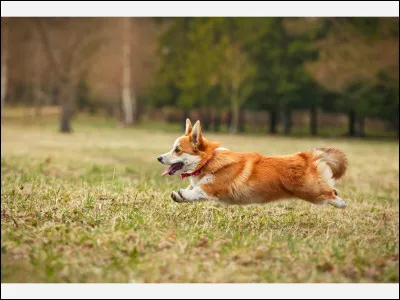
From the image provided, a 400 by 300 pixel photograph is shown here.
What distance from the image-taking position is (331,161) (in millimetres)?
6000

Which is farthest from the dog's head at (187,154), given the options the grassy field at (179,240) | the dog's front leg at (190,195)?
the grassy field at (179,240)

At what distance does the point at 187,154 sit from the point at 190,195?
1.59 ft

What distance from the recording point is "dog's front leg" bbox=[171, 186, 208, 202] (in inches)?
214

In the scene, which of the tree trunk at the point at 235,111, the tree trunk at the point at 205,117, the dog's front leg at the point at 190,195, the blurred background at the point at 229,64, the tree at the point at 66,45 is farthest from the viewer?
the tree trunk at the point at 205,117

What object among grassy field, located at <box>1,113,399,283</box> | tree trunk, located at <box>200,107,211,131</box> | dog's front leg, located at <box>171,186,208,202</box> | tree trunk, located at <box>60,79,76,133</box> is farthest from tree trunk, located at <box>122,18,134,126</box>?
dog's front leg, located at <box>171,186,208,202</box>

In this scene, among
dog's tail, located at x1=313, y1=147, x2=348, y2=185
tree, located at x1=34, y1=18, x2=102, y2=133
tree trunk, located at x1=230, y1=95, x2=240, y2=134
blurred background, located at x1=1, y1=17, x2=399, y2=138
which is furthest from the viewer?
tree trunk, located at x1=230, y1=95, x2=240, y2=134

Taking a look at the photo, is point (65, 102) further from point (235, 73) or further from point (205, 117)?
point (205, 117)

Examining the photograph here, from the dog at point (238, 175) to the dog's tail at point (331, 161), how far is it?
8 cm

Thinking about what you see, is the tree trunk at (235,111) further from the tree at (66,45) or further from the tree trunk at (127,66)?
the tree at (66,45)

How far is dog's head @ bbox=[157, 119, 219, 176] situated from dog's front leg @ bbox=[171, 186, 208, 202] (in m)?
0.29

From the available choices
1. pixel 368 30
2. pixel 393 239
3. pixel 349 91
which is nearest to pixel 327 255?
pixel 393 239

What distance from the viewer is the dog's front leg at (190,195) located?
543 centimetres

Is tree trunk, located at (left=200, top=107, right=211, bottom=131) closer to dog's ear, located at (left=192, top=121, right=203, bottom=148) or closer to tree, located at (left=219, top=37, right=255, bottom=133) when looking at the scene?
tree, located at (left=219, top=37, right=255, bottom=133)

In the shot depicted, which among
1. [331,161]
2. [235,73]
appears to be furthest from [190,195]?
[235,73]
